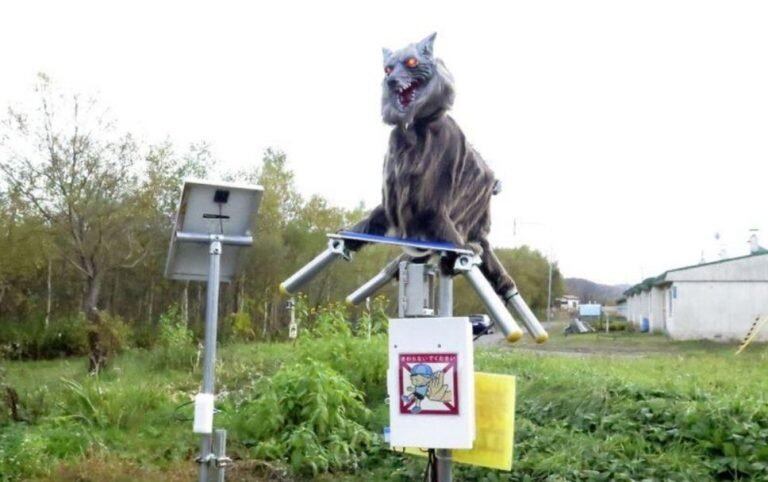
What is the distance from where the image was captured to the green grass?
5102 millimetres

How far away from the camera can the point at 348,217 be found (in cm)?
1639

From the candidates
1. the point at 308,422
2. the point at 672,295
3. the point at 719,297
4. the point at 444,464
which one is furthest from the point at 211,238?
the point at 672,295

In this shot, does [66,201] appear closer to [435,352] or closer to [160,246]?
[160,246]

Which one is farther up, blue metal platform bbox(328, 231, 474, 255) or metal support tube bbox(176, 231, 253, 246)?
metal support tube bbox(176, 231, 253, 246)

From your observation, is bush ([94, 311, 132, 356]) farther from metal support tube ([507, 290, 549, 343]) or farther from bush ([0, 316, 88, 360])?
metal support tube ([507, 290, 549, 343])

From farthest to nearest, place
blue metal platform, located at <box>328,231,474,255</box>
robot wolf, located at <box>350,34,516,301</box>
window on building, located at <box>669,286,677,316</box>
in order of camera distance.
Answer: window on building, located at <box>669,286,677,316</box> < robot wolf, located at <box>350,34,516,301</box> < blue metal platform, located at <box>328,231,474,255</box>

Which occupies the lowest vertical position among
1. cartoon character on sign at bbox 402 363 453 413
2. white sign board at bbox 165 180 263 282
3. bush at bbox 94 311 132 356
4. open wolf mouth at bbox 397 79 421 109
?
cartoon character on sign at bbox 402 363 453 413

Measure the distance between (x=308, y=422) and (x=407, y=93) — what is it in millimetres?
3506

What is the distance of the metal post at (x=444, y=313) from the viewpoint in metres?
3.03

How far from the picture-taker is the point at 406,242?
302 cm

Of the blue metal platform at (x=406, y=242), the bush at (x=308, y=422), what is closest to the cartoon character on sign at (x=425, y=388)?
the blue metal platform at (x=406, y=242)

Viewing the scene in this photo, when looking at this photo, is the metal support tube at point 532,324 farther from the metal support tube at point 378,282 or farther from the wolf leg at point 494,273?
the metal support tube at point 378,282

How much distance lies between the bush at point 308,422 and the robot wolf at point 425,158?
2.89 meters

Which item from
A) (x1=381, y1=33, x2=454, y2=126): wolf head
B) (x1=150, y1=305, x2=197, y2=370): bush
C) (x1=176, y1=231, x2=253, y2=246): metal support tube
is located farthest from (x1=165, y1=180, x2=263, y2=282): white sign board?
(x1=150, y1=305, x2=197, y2=370): bush
